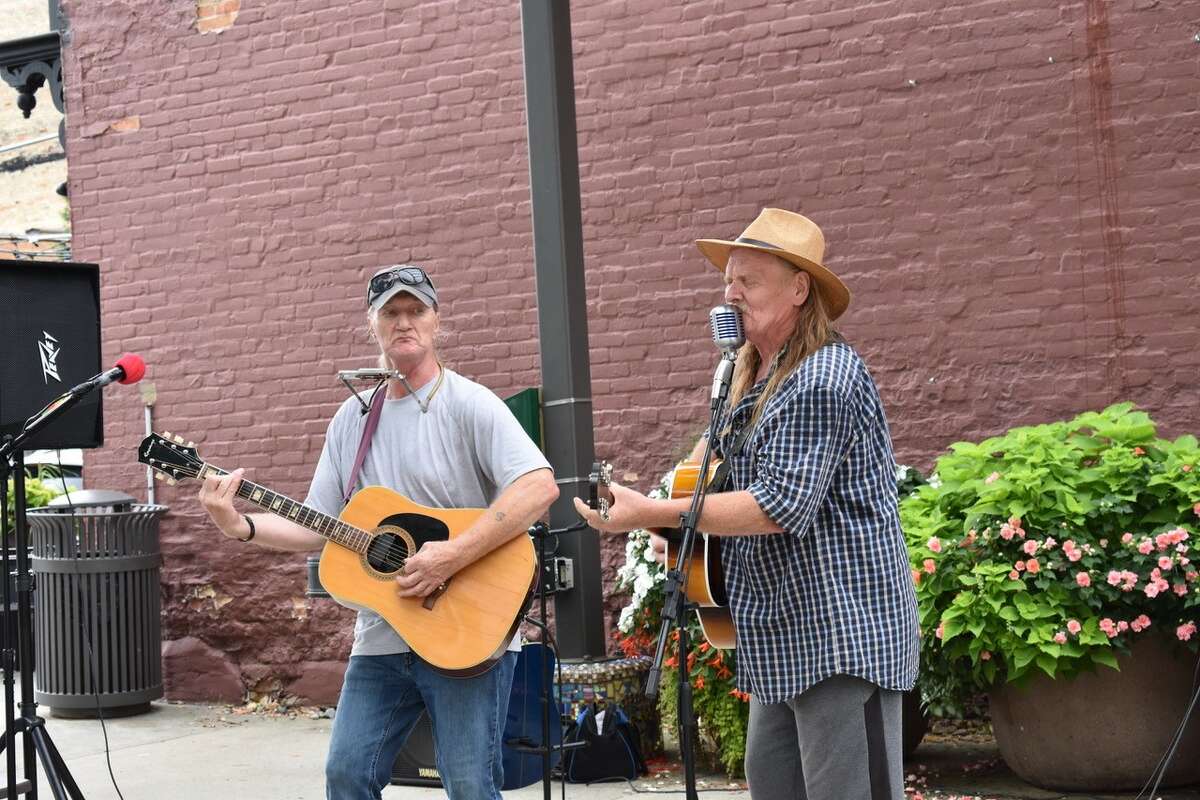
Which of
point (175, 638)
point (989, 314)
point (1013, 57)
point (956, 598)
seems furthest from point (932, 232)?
point (175, 638)

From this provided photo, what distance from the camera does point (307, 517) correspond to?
3.96 meters

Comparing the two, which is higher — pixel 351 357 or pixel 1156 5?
pixel 1156 5

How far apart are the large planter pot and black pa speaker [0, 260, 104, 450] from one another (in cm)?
363

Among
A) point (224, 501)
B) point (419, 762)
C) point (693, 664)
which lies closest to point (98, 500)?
point (419, 762)

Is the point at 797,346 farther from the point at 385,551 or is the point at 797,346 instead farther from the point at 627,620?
the point at 627,620

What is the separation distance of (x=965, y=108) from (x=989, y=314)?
1018mm

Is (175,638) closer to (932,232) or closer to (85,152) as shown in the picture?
(85,152)

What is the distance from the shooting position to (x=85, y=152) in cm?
890

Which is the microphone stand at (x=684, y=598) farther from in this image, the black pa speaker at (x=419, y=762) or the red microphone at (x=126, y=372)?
the black pa speaker at (x=419, y=762)

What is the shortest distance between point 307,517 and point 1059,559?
9.28 ft

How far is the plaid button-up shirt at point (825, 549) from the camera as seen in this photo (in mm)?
3082

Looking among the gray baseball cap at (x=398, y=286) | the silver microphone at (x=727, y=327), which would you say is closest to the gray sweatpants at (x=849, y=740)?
the silver microphone at (x=727, y=327)

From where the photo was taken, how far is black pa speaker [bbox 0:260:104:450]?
4688 mm

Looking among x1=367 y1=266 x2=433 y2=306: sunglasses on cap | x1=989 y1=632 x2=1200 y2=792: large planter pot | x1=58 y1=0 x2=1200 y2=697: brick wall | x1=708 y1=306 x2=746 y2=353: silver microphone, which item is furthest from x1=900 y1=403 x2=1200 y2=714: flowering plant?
x1=367 y1=266 x2=433 y2=306: sunglasses on cap
